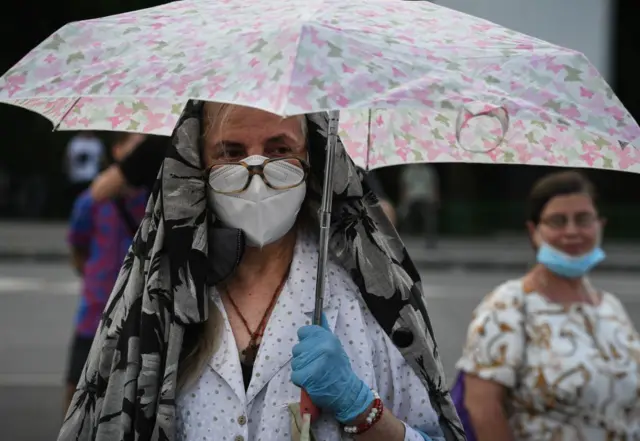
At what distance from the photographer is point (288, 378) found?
2.41 meters

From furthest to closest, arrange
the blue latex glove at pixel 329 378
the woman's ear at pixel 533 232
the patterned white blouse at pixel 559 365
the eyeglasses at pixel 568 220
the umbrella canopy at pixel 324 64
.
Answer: the woman's ear at pixel 533 232
the eyeglasses at pixel 568 220
the patterned white blouse at pixel 559 365
the blue latex glove at pixel 329 378
the umbrella canopy at pixel 324 64

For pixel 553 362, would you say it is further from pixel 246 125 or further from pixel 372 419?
pixel 246 125

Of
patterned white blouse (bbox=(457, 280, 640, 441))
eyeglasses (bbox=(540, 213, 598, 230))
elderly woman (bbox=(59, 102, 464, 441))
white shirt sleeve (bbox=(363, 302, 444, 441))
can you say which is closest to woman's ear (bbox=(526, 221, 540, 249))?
eyeglasses (bbox=(540, 213, 598, 230))

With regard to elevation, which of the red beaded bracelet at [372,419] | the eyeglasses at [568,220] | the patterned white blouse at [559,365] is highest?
the red beaded bracelet at [372,419]

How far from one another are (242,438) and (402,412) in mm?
356

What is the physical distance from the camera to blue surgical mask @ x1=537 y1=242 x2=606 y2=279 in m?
4.05

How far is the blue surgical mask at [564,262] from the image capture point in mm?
4055

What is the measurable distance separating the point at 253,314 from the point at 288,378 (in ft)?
0.55

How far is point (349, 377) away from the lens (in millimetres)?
2316

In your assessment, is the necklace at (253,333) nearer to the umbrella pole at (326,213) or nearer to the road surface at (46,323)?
the umbrella pole at (326,213)

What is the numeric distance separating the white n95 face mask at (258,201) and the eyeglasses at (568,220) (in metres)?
1.90

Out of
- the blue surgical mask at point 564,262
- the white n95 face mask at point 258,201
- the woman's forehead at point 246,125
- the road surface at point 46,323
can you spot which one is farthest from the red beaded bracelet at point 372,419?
the road surface at point 46,323

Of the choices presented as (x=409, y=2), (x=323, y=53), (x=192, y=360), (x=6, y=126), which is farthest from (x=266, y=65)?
(x=6, y=126)

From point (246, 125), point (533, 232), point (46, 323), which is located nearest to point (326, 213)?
point (246, 125)
